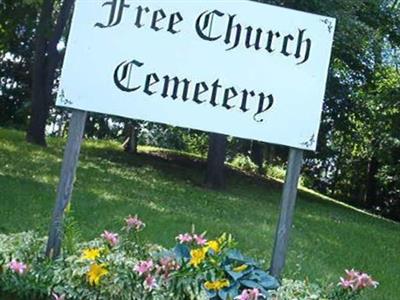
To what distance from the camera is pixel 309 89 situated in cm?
394

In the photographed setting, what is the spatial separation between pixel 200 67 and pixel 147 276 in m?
1.34

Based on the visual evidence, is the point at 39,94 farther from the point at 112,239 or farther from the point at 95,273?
the point at 95,273

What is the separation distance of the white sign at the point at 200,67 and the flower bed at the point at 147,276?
784 mm

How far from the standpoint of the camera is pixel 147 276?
3385 millimetres

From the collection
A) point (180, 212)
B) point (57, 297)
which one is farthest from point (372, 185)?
point (57, 297)

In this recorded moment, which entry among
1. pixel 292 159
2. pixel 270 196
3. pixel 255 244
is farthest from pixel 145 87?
pixel 270 196

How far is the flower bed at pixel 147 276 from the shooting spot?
133 inches

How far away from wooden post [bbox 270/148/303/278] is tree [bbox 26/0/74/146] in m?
11.5

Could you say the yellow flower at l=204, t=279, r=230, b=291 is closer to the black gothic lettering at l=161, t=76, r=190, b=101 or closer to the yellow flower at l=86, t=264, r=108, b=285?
the yellow flower at l=86, t=264, r=108, b=285

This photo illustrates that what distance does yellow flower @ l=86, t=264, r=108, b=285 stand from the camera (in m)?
3.42

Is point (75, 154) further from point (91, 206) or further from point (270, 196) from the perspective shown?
point (270, 196)

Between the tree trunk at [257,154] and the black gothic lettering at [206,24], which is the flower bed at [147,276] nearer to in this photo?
the black gothic lettering at [206,24]

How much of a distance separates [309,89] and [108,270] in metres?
1.67

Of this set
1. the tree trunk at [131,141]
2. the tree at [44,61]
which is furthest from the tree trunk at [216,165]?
the tree at [44,61]
